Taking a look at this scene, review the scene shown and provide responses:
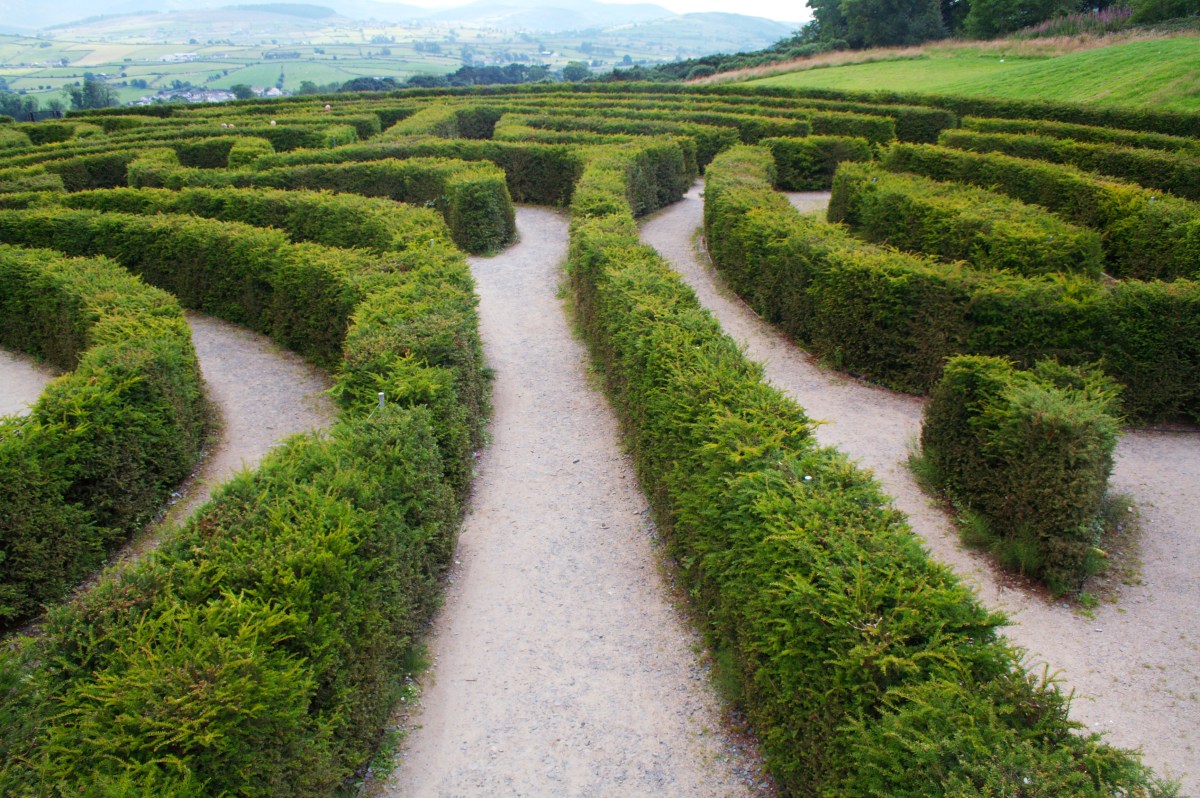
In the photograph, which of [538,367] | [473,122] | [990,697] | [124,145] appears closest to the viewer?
[990,697]

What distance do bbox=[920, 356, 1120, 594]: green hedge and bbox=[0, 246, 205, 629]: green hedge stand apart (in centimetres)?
1142

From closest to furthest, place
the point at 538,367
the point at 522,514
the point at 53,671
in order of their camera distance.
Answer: the point at 53,671
the point at 522,514
the point at 538,367

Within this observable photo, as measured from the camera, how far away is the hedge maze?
5.18 meters

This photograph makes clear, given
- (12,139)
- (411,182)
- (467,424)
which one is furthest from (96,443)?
(12,139)

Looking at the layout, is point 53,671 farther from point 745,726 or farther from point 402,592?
point 745,726

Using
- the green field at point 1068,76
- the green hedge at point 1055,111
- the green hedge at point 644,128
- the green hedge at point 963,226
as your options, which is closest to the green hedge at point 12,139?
the green hedge at point 644,128

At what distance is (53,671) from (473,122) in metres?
36.8

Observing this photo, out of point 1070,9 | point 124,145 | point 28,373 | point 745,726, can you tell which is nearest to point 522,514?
point 745,726

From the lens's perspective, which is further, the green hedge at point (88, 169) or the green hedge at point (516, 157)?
the green hedge at point (516, 157)

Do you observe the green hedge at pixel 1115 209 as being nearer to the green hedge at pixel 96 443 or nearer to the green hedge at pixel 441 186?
the green hedge at pixel 441 186

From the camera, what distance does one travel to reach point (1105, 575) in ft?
31.6

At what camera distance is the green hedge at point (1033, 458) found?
29.9 feet

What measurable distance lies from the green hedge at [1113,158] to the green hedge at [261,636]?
22.1 m

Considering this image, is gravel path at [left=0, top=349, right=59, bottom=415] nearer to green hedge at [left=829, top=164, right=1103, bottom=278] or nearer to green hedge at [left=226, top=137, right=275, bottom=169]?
green hedge at [left=226, top=137, right=275, bottom=169]
